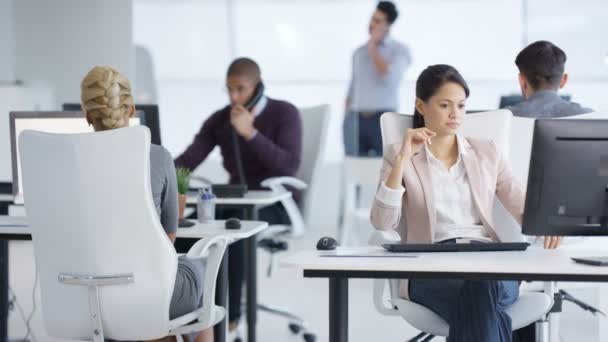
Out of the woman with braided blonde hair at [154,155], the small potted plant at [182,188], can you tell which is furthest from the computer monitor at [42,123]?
the woman with braided blonde hair at [154,155]

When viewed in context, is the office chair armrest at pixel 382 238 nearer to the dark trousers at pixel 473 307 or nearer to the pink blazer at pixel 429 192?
the pink blazer at pixel 429 192

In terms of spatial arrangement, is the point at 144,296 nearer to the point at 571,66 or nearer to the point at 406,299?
the point at 406,299

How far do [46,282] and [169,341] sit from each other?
1.88ft

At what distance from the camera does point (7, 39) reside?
693 centimetres

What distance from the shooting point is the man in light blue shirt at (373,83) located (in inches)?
293

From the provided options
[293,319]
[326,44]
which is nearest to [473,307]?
[293,319]

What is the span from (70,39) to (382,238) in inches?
159

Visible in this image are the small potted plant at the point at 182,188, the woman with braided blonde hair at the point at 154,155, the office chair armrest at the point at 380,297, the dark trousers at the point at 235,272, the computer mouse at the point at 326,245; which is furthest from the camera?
the dark trousers at the point at 235,272

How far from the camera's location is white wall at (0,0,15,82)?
272 inches

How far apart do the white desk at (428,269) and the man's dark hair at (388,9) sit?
4.77m

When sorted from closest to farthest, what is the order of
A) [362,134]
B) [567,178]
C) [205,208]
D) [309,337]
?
[567,178] < [205,208] < [309,337] < [362,134]

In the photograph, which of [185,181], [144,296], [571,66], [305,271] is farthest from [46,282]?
[571,66]

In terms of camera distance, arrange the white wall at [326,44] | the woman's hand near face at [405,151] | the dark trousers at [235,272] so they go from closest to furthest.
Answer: the woman's hand near face at [405,151], the dark trousers at [235,272], the white wall at [326,44]

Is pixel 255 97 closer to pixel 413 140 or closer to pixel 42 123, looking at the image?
pixel 42 123
